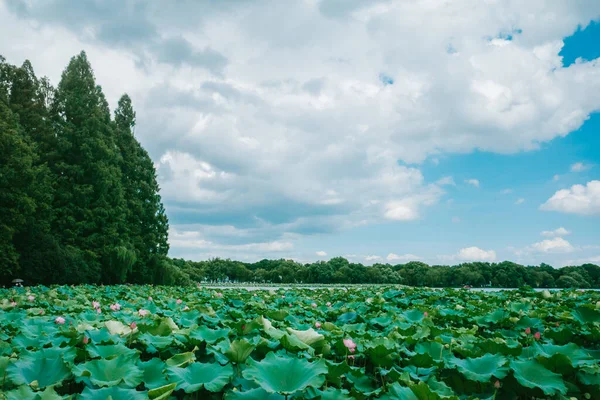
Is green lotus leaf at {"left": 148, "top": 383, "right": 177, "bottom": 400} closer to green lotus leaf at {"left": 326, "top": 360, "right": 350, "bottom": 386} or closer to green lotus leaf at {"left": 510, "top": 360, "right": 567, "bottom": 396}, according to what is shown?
green lotus leaf at {"left": 326, "top": 360, "right": 350, "bottom": 386}

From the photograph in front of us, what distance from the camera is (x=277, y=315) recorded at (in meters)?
4.82

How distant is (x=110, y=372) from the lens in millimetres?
2301

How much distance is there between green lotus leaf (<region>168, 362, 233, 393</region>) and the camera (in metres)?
2.15

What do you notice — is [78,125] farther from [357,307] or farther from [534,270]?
→ [534,270]

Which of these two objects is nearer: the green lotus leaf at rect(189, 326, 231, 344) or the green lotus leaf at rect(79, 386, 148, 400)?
the green lotus leaf at rect(79, 386, 148, 400)

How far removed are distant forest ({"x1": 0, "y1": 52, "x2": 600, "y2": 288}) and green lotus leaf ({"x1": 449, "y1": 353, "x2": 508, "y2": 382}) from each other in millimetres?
22453

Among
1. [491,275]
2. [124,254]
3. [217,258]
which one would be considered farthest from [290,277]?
[124,254]

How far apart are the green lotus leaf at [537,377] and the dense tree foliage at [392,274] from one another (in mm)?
27176

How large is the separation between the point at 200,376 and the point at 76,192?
88.4 feet

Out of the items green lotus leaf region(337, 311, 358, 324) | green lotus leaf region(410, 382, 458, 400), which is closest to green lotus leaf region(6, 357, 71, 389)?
green lotus leaf region(410, 382, 458, 400)

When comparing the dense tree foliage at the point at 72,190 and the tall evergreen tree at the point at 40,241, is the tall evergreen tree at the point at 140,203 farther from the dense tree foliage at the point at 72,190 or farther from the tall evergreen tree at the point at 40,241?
the tall evergreen tree at the point at 40,241

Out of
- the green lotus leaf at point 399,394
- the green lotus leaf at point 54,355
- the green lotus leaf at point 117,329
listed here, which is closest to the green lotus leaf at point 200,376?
the green lotus leaf at point 54,355

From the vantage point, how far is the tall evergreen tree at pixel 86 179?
25.7m

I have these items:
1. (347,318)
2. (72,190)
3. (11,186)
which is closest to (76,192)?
(72,190)
